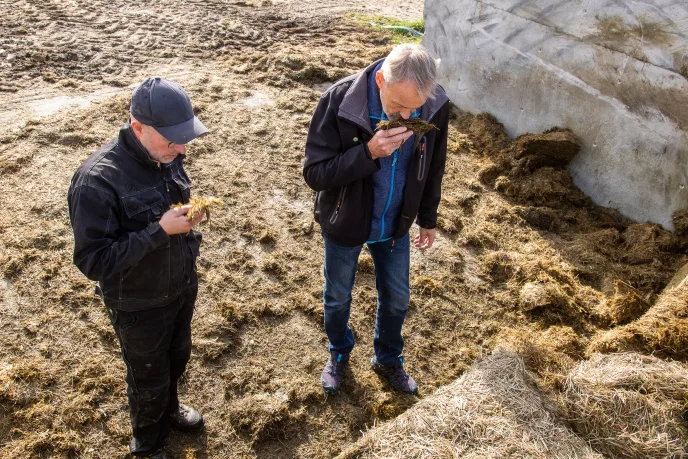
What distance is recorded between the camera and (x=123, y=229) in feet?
8.86

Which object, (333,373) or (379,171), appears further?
(333,373)

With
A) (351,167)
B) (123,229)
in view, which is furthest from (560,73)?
(123,229)

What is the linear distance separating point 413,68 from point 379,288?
1572mm

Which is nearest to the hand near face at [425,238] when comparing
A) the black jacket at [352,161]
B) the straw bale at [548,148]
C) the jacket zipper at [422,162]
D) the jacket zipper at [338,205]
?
the black jacket at [352,161]

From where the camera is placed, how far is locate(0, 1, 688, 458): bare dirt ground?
3.85 m

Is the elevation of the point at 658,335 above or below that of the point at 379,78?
below

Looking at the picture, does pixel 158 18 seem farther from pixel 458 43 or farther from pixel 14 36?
pixel 458 43

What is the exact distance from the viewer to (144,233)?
103 inches

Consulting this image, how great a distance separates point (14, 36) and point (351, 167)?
29.5 ft

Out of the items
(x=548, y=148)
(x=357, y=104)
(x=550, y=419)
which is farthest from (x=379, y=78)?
(x=548, y=148)

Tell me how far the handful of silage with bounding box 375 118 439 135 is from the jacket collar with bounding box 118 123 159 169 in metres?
1.18

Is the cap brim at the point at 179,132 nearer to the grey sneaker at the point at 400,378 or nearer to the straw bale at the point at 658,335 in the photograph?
the grey sneaker at the point at 400,378

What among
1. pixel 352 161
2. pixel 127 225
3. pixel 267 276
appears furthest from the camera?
pixel 267 276

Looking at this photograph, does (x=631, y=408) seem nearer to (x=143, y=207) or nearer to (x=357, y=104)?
(x=357, y=104)
